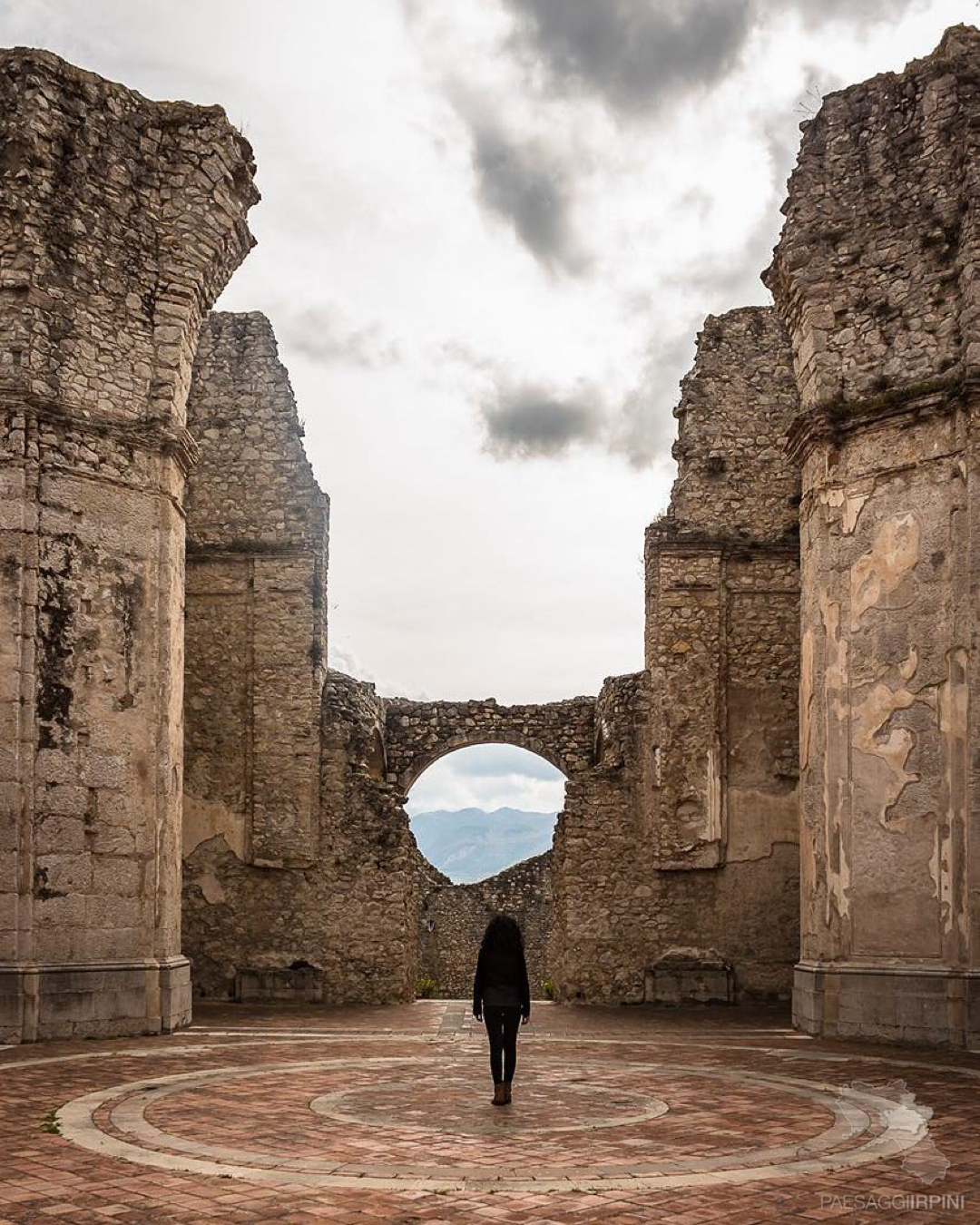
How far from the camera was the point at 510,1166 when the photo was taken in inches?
260

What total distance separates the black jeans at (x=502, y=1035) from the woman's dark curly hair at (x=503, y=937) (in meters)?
0.39

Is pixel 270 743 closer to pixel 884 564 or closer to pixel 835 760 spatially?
pixel 835 760

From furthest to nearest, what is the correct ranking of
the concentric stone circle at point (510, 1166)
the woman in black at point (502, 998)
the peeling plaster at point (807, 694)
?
the peeling plaster at point (807, 694) → the woman in black at point (502, 998) → the concentric stone circle at point (510, 1166)

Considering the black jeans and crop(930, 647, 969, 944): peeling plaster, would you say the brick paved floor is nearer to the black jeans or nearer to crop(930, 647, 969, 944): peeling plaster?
the black jeans

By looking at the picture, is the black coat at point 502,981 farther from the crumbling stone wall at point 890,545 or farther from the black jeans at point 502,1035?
the crumbling stone wall at point 890,545

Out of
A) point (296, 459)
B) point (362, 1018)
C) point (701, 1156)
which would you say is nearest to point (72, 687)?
point (362, 1018)

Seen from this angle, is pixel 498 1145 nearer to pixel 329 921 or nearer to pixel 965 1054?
pixel 965 1054

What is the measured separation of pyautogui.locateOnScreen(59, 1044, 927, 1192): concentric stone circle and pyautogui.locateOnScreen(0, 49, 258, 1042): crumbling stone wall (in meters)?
3.26

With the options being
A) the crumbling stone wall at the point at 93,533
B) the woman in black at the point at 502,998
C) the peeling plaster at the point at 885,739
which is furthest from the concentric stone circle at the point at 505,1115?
the peeling plaster at the point at 885,739

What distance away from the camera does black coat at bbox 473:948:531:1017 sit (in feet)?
28.5

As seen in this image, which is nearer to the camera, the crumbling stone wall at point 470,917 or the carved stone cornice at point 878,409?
the carved stone cornice at point 878,409

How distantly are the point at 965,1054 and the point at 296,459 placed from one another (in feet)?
38.2

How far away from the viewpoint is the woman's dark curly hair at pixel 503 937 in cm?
885

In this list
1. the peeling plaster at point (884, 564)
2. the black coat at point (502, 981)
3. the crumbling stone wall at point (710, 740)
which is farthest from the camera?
the crumbling stone wall at point (710, 740)
